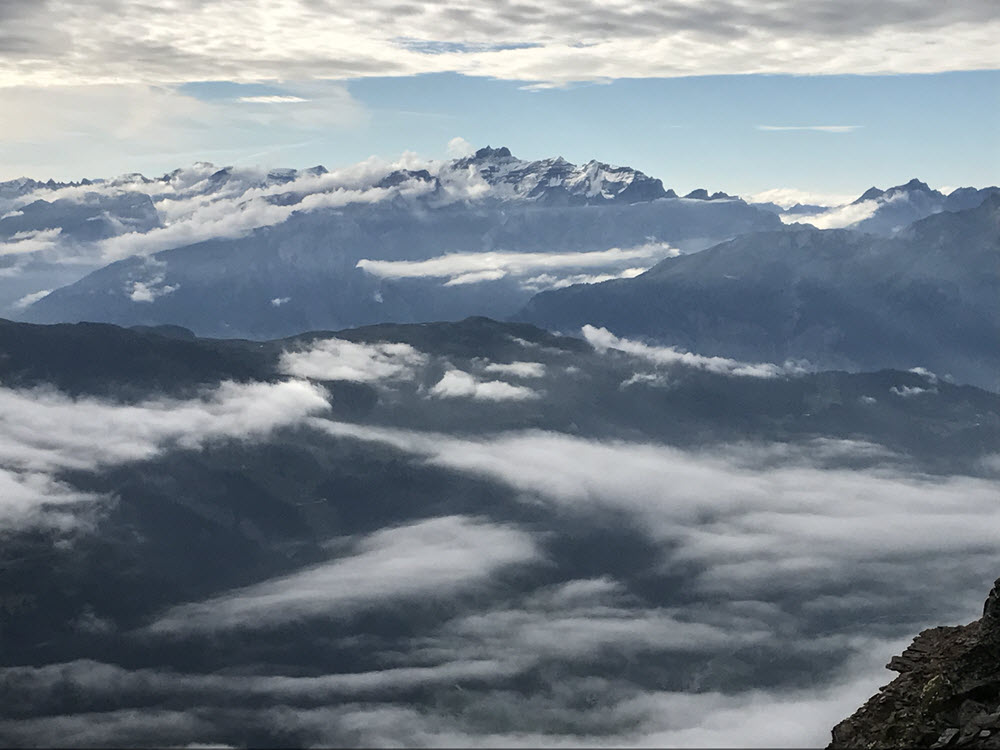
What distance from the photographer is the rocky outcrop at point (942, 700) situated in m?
68.8

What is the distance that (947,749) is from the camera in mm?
66875

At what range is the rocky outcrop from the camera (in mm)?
68850

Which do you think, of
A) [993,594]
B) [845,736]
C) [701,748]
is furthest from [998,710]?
[701,748]

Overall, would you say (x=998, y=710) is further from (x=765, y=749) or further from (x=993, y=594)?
(x=765, y=749)

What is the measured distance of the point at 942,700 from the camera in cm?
7444

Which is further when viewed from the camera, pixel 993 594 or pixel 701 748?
pixel 701 748

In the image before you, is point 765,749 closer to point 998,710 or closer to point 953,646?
point 953,646

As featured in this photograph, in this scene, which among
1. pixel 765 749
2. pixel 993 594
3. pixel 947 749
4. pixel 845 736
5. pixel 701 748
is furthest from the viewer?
pixel 765 749

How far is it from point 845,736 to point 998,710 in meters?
16.0

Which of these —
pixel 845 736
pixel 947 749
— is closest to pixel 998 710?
pixel 947 749

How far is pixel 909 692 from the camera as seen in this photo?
84312 millimetres

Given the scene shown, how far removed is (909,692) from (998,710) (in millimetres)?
16059

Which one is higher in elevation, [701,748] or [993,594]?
[993,594]

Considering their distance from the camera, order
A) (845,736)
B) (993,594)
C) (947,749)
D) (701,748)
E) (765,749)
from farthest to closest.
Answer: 1. (765,749)
2. (701,748)
3. (993,594)
4. (845,736)
5. (947,749)
